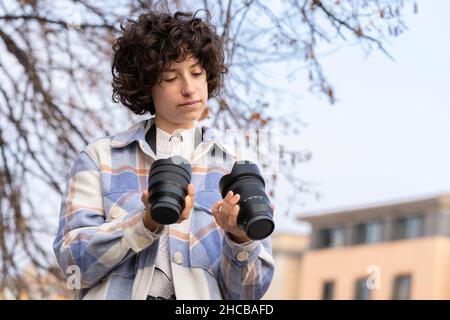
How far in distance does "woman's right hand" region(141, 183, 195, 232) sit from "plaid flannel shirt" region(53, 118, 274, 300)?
0.01m

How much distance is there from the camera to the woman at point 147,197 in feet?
6.48

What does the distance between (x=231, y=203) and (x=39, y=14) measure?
4293 mm

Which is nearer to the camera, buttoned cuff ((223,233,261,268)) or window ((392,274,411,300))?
buttoned cuff ((223,233,261,268))

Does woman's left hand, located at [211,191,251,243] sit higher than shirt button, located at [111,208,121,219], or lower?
lower

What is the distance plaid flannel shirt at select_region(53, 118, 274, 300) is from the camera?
6.49 feet

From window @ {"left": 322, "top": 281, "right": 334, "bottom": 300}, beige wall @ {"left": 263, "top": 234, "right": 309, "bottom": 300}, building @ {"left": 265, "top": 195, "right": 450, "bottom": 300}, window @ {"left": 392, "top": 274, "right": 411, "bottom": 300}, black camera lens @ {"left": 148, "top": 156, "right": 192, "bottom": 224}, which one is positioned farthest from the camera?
beige wall @ {"left": 263, "top": 234, "right": 309, "bottom": 300}

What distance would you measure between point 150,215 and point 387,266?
1360 inches

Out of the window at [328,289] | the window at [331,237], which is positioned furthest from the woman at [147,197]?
the window at [331,237]

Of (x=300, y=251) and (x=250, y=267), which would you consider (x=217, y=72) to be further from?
(x=300, y=251)

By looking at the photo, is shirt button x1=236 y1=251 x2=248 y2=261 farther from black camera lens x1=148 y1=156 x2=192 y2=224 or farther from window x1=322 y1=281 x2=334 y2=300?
window x1=322 y1=281 x2=334 y2=300

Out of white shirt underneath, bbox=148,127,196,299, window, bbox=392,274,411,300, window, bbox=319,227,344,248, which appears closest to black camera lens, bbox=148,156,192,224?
white shirt underneath, bbox=148,127,196,299

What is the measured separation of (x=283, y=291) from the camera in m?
39.9

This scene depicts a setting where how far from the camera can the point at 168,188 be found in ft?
6.07

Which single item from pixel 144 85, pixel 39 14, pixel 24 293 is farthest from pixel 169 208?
pixel 24 293
